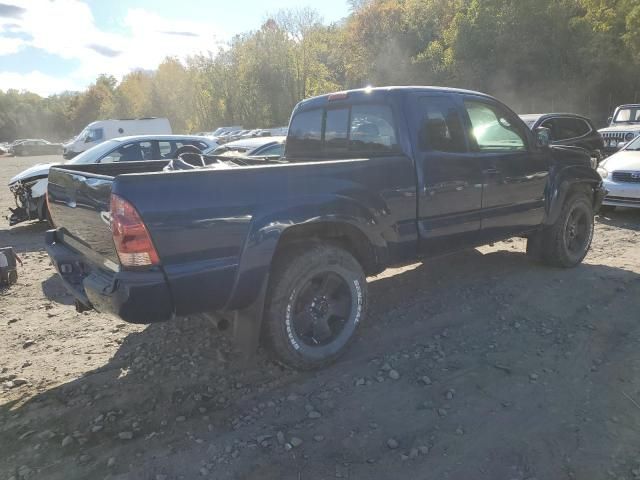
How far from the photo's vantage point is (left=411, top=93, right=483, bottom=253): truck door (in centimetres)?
405

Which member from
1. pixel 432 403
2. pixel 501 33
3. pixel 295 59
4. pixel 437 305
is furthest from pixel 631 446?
pixel 295 59

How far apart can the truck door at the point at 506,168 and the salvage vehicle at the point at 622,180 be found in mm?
4156

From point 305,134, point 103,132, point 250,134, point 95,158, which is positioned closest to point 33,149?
point 250,134

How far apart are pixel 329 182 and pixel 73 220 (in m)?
1.89

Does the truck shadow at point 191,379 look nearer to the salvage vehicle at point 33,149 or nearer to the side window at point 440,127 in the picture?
the side window at point 440,127

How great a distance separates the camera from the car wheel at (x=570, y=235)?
5.39 metres

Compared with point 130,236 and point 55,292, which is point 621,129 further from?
point 130,236

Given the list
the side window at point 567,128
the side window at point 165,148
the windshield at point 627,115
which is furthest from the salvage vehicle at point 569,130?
the side window at point 165,148

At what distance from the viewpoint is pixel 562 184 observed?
529 centimetres

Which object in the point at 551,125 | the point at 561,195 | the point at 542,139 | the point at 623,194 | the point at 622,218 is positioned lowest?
the point at 622,218

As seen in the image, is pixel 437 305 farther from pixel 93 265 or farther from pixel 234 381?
pixel 93 265

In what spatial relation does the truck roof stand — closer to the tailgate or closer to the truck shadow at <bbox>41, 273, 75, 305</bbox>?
the tailgate

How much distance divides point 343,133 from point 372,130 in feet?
1.16

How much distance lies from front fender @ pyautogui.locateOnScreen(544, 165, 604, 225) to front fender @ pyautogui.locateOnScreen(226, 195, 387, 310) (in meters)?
2.93
